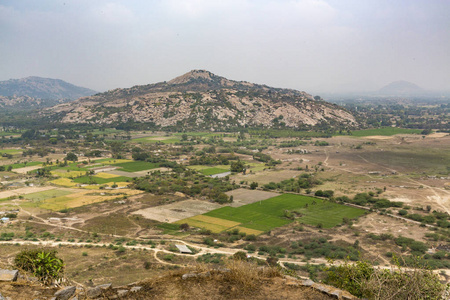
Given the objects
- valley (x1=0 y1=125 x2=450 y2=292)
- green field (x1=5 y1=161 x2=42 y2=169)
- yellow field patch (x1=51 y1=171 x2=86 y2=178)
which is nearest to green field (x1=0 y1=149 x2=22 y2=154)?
valley (x1=0 y1=125 x2=450 y2=292)

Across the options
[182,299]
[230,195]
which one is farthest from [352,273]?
[230,195]

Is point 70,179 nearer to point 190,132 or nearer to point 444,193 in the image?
point 444,193

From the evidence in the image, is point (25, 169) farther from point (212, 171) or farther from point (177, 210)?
point (177, 210)

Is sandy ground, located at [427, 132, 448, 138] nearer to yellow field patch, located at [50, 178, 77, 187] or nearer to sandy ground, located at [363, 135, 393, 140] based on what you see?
sandy ground, located at [363, 135, 393, 140]

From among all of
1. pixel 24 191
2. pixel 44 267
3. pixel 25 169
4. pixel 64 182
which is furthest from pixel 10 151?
pixel 44 267

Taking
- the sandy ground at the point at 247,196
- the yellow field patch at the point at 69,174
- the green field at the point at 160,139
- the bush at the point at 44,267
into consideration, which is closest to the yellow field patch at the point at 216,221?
the sandy ground at the point at 247,196
